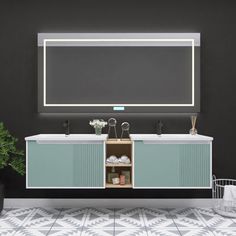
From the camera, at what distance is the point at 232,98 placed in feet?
11.8

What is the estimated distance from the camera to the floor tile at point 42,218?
9.82 ft

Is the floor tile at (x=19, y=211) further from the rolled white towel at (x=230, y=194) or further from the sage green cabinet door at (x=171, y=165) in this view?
the rolled white towel at (x=230, y=194)

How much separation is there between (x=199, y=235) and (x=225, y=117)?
1.45 metres

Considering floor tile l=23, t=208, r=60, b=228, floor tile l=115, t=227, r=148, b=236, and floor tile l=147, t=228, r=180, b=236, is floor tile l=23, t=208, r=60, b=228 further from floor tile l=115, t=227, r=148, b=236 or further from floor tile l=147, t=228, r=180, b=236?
floor tile l=147, t=228, r=180, b=236

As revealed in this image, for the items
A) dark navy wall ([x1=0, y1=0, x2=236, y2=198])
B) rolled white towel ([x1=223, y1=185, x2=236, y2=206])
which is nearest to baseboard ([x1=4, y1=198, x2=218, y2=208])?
dark navy wall ([x1=0, y1=0, x2=236, y2=198])

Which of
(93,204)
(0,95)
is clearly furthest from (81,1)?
(93,204)

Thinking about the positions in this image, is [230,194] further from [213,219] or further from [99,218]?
[99,218]

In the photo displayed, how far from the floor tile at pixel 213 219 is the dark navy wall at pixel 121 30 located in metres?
0.23

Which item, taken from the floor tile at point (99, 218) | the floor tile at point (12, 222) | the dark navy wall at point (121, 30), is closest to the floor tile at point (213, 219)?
the dark navy wall at point (121, 30)

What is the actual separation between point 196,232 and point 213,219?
434 millimetres

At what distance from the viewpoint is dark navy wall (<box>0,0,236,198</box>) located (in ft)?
11.8

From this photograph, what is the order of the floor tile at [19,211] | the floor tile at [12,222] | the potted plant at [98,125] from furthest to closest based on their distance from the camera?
1. the potted plant at [98,125]
2. the floor tile at [19,211]
3. the floor tile at [12,222]

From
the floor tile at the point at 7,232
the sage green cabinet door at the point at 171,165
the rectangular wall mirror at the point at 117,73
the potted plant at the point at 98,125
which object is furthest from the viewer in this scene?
the rectangular wall mirror at the point at 117,73

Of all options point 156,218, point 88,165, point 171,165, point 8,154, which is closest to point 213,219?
point 156,218
